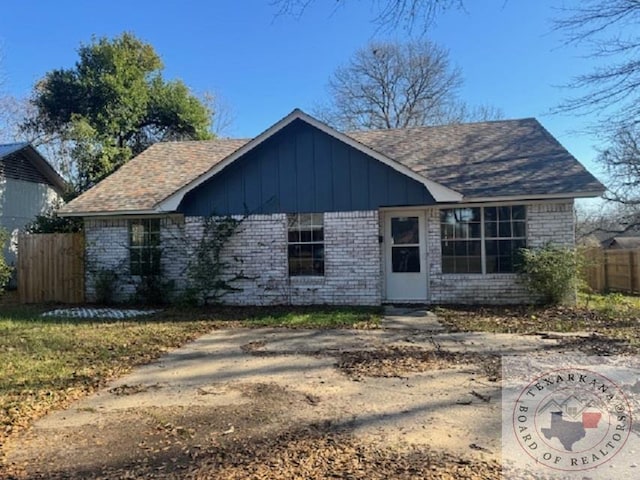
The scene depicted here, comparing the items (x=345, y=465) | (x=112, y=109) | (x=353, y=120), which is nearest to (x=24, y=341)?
(x=345, y=465)

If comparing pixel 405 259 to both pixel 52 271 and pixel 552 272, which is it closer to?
pixel 552 272

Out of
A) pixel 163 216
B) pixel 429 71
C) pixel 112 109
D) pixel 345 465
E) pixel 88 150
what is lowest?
pixel 345 465

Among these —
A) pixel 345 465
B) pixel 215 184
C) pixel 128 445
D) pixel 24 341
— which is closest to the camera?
pixel 345 465

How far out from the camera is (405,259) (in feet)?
40.0

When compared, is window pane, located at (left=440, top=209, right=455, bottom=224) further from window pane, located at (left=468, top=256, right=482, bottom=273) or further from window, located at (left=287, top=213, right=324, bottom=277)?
window, located at (left=287, top=213, right=324, bottom=277)

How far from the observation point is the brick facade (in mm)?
11430

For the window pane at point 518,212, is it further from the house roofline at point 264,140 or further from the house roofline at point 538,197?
the house roofline at point 264,140

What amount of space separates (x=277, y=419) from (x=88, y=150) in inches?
767

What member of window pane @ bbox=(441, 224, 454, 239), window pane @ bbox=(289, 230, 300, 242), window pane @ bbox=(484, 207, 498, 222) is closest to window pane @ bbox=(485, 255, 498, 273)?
window pane @ bbox=(484, 207, 498, 222)

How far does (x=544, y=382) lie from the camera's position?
5387 millimetres

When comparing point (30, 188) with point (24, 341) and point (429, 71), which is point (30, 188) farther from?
point (429, 71)

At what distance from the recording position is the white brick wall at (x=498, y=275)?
446 inches

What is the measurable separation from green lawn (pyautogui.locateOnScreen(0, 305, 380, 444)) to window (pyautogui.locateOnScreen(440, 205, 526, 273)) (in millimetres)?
2738

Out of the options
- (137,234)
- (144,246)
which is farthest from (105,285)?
(137,234)
